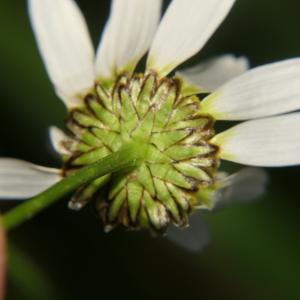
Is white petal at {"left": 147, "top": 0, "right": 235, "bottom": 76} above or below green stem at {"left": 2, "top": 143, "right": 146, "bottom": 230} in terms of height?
above

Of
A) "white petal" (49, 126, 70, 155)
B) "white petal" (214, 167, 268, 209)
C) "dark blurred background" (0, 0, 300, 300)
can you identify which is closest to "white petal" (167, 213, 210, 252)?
"white petal" (214, 167, 268, 209)

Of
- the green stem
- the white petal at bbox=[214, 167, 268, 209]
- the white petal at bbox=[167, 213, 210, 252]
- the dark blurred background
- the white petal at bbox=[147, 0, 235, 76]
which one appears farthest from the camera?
the dark blurred background

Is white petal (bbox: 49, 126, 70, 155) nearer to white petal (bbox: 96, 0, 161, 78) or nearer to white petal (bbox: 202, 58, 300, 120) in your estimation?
white petal (bbox: 96, 0, 161, 78)

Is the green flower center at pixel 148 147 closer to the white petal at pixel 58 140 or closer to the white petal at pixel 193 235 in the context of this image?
the white petal at pixel 58 140

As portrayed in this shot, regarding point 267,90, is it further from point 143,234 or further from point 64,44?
point 143,234

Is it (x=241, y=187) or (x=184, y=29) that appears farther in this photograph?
(x=241, y=187)

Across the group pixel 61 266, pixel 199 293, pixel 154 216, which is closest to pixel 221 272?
pixel 199 293

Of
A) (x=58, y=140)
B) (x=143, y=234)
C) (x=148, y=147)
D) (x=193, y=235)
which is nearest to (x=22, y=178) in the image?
(x=58, y=140)
